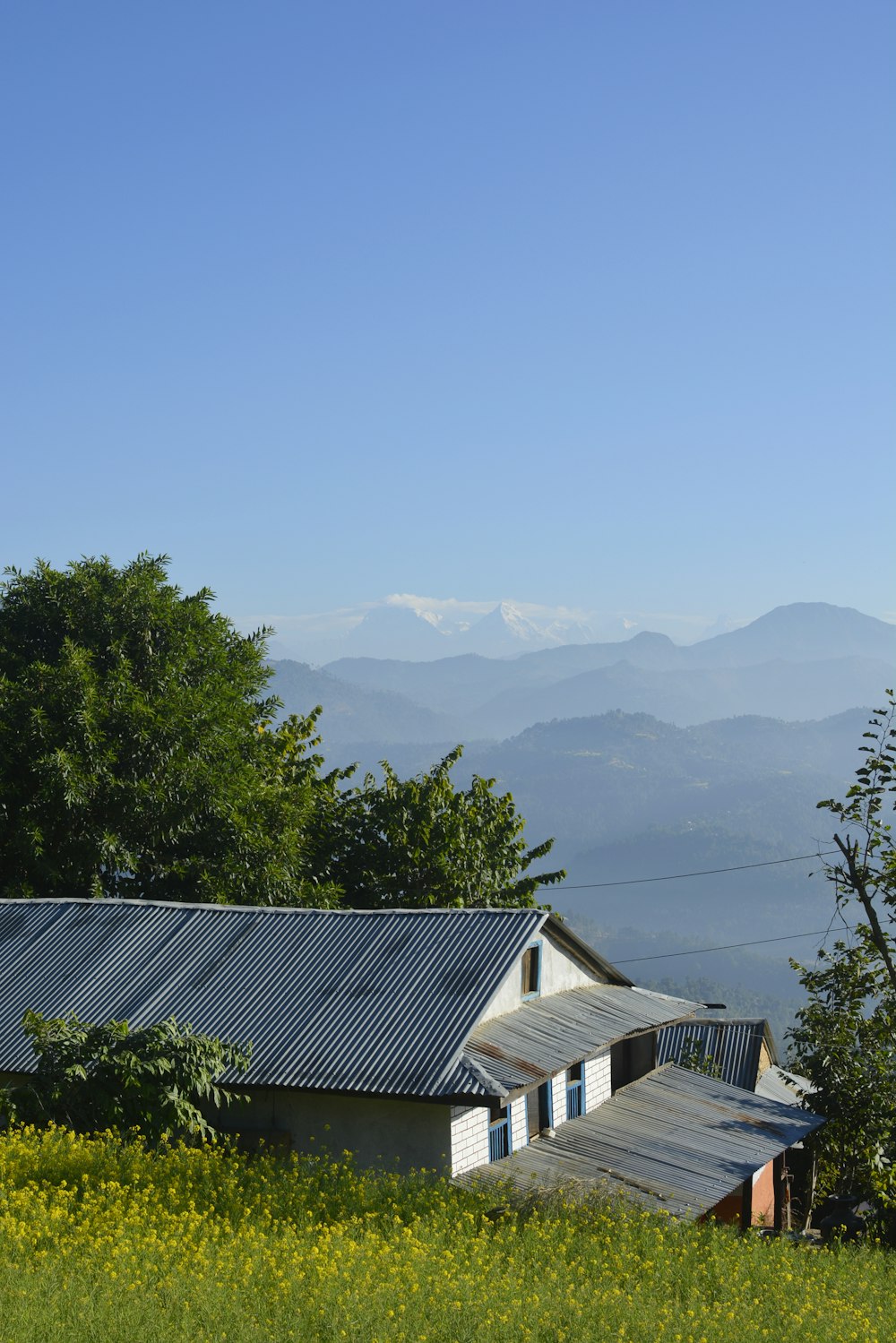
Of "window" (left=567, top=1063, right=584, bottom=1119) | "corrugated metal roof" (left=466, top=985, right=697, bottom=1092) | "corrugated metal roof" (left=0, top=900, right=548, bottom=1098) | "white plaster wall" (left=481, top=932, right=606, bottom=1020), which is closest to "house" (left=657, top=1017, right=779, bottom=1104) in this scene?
"corrugated metal roof" (left=466, top=985, right=697, bottom=1092)

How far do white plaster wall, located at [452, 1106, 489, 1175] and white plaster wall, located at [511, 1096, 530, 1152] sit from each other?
3.79ft

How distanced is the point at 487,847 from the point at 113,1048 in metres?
21.1

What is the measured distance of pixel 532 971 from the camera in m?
23.9

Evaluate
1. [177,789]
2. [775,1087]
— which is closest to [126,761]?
[177,789]

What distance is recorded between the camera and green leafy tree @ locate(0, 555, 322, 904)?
3189 centimetres

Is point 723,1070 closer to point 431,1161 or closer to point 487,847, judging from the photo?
point 487,847

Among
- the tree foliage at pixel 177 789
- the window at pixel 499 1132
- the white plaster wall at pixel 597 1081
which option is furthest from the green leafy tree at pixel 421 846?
the window at pixel 499 1132

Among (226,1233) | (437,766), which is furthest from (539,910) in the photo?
(437,766)

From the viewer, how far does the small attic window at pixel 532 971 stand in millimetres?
23656

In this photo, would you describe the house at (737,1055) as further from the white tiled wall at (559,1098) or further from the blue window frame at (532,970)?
the blue window frame at (532,970)

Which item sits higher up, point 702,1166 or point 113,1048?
point 113,1048

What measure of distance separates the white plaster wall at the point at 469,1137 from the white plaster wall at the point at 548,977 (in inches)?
67.3

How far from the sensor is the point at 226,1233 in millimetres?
13648

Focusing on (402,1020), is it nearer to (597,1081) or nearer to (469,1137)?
(469,1137)
